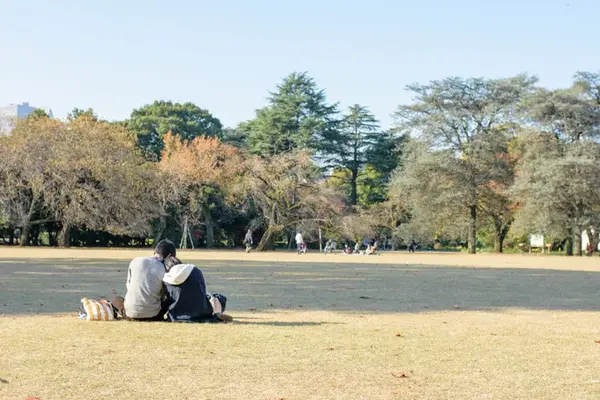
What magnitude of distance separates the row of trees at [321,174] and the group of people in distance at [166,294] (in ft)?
111

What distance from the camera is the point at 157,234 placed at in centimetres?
4847

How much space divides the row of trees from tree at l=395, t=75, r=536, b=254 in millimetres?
88

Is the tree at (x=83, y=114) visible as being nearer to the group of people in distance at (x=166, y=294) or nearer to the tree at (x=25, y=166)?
the tree at (x=25, y=166)

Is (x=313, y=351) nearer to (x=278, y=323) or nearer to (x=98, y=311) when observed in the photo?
(x=278, y=323)

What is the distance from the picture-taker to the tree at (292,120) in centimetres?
5353

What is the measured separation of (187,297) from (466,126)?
41831mm

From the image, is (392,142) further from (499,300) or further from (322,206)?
(499,300)

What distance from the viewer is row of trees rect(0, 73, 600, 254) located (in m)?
41.6

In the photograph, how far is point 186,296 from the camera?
8.77 metres

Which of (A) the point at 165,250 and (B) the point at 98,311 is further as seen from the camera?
(A) the point at 165,250

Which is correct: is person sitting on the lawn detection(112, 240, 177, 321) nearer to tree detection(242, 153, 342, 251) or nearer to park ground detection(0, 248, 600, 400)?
park ground detection(0, 248, 600, 400)

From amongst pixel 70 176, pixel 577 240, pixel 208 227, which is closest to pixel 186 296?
pixel 70 176

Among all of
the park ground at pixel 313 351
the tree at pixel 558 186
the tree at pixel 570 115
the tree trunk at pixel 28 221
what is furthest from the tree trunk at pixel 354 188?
the park ground at pixel 313 351

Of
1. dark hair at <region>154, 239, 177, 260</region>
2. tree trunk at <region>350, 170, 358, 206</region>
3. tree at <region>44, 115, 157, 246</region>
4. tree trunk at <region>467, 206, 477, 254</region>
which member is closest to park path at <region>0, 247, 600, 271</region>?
tree at <region>44, 115, 157, 246</region>
